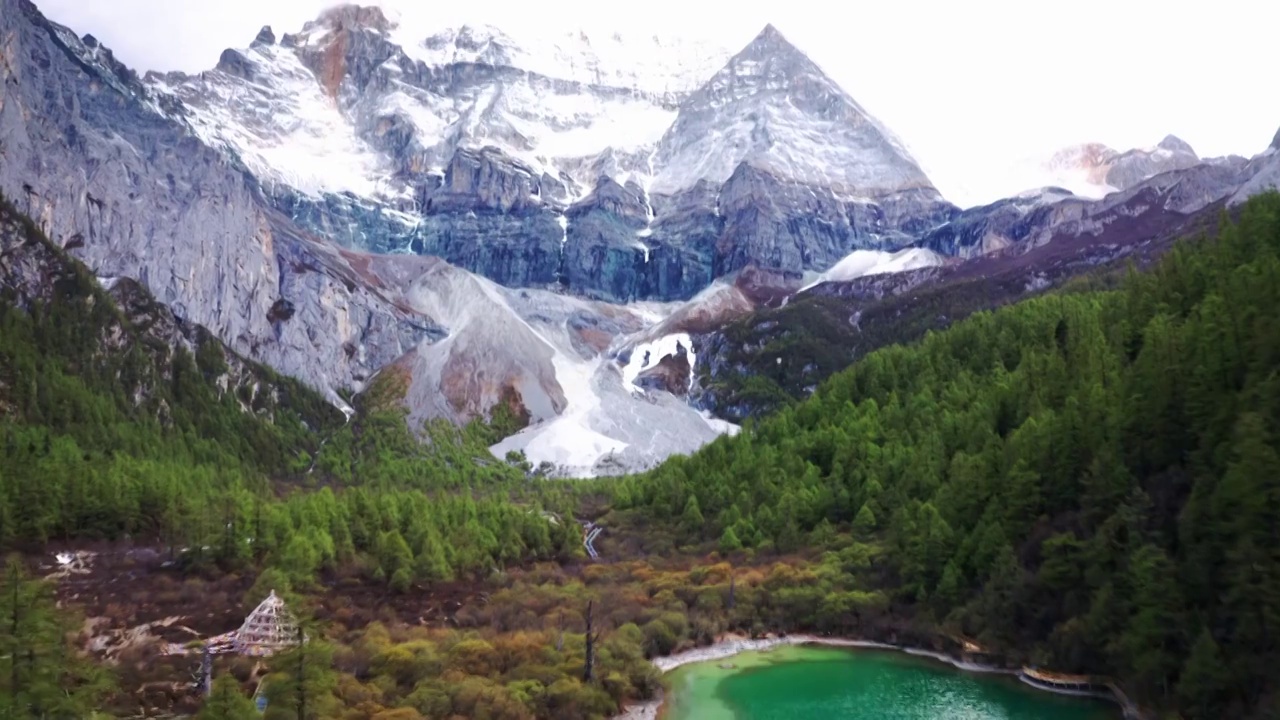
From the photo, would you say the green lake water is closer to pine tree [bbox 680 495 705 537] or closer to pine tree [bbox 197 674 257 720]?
pine tree [bbox 197 674 257 720]

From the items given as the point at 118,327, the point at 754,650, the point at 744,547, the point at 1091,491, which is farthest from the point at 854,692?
the point at 118,327

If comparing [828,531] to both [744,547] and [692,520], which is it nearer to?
[744,547]

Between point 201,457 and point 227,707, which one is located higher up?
point 227,707

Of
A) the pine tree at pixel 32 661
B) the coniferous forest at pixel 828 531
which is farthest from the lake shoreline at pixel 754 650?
the pine tree at pixel 32 661

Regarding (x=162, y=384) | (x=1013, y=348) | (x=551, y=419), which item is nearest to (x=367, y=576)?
(x=1013, y=348)

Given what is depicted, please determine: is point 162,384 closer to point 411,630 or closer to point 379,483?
point 379,483
